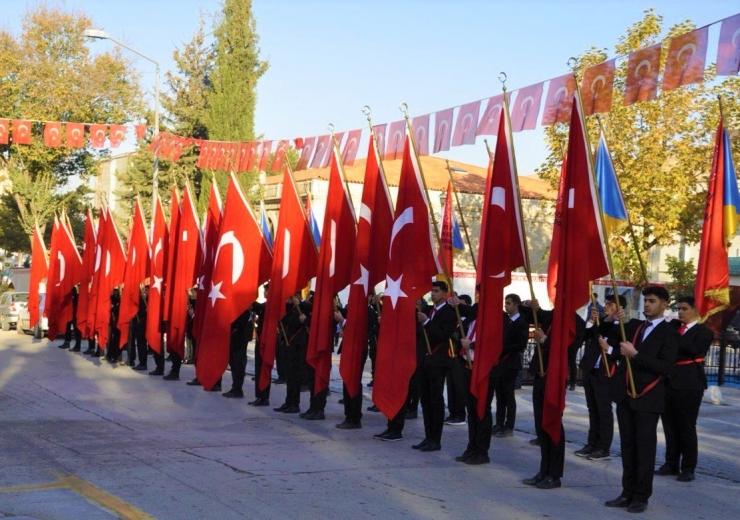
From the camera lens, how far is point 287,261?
43.1 ft

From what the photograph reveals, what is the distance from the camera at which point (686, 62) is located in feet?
34.4

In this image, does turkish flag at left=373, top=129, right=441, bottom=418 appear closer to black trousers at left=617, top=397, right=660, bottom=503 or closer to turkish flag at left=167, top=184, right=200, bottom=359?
black trousers at left=617, top=397, right=660, bottom=503

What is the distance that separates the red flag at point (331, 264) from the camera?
12.0 meters

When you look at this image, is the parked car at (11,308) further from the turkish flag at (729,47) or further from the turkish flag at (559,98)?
the turkish flag at (729,47)

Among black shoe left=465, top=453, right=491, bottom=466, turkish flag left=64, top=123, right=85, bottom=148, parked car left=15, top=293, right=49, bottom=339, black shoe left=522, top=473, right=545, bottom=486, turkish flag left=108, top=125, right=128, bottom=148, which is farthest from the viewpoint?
parked car left=15, top=293, right=49, bottom=339

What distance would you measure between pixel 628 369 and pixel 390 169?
134 feet

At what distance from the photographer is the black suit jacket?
9141 mm

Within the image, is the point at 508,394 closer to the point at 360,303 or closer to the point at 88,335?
the point at 360,303

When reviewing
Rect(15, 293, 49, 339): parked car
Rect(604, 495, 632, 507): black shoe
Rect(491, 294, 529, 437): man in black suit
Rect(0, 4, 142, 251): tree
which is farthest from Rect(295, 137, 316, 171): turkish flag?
Rect(0, 4, 142, 251): tree

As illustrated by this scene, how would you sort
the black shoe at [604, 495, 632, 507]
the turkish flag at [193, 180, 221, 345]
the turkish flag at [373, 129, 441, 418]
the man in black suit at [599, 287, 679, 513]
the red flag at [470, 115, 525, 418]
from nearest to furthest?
the man in black suit at [599, 287, 679, 513], the black shoe at [604, 495, 632, 507], the red flag at [470, 115, 525, 418], the turkish flag at [373, 129, 441, 418], the turkish flag at [193, 180, 221, 345]

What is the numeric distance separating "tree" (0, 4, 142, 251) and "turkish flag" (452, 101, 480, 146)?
27.0 m

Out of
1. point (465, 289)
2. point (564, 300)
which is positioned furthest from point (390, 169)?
point (564, 300)

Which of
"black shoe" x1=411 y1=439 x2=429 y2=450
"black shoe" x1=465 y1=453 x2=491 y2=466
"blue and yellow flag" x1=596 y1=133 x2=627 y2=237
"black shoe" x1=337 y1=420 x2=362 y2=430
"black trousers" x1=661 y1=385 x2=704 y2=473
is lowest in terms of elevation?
"black shoe" x1=337 y1=420 x2=362 y2=430

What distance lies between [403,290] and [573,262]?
100 inches
